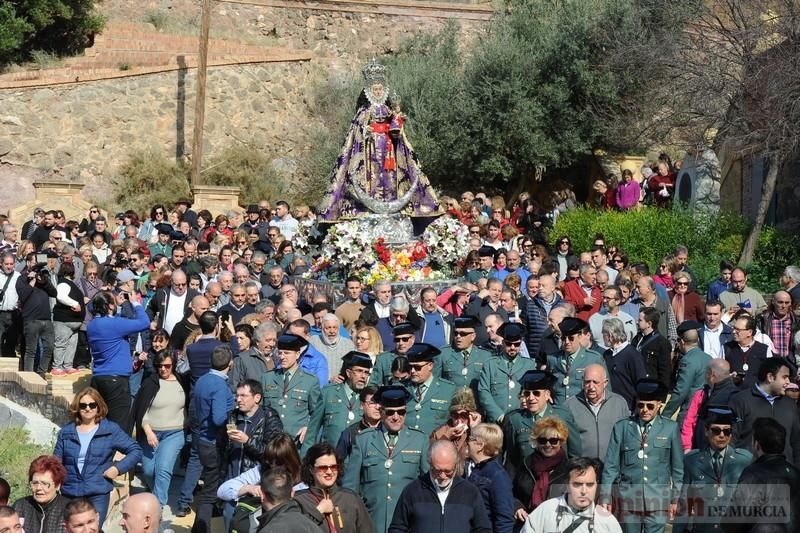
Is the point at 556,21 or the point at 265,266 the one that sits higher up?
the point at 556,21

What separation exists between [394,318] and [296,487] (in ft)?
18.2

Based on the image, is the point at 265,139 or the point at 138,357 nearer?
the point at 138,357

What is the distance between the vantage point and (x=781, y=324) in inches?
517

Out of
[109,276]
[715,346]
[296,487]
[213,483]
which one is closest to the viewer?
[296,487]

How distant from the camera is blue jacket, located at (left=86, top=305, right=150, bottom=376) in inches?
478

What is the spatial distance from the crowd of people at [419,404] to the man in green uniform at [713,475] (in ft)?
0.05

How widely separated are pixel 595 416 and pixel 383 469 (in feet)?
5.74

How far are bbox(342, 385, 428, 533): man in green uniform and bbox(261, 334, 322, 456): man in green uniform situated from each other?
1532 mm

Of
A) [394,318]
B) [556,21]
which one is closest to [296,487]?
[394,318]

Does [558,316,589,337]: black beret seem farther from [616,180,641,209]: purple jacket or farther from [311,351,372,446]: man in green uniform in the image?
[616,180,641,209]: purple jacket

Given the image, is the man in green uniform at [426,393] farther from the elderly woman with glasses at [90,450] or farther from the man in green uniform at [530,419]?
the elderly woman with glasses at [90,450]

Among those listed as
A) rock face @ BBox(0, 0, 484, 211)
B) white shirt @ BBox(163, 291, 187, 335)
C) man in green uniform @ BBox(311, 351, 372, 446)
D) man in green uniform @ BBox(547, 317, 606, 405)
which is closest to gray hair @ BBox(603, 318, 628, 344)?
man in green uniform @ BBox(547, 317, 606, 405)

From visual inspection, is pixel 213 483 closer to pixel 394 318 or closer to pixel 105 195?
pixel 394 318

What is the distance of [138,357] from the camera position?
13391 mm
